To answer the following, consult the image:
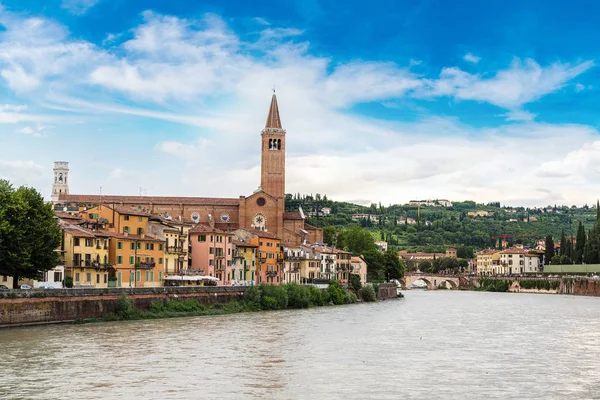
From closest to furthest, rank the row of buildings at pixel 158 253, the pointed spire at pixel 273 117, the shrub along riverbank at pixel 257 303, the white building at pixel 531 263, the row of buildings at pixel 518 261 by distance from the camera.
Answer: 1. the shrub along riverbank at pixel 257 303
2. the row of buildings at pixel 158 253
3. the pointed spire at pixel 273 117
4. the white building at pixel 531 263
5. the row of buildings at pixel 518 261

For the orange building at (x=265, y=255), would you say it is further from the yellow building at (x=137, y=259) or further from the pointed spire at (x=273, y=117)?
the pointed spire at (x=273, y=117)

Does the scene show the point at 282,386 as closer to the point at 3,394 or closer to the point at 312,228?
the point at 3,394


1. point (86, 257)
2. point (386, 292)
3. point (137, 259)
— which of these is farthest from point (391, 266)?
point (86, 257)

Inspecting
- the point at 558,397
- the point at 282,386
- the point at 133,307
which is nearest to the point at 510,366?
the point at 558,397

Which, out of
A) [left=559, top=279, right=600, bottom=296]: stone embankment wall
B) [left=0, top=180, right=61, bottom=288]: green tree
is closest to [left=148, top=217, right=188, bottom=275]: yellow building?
[left=0, top=180, right=61, bottom=288]: green tree

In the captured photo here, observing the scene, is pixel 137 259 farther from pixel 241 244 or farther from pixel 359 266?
pixel 359 266

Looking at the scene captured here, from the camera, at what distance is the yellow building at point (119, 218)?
61.9 meters

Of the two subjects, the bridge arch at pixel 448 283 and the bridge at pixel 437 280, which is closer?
the bridge arch at pixel 448 283

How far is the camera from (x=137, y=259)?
198 feet

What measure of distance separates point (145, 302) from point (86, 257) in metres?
6.09

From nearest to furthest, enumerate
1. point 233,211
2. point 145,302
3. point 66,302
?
point 66,302 → point 145,302 → point 233,211

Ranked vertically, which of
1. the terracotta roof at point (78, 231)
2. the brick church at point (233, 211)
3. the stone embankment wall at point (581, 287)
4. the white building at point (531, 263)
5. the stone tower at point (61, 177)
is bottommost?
the stone embankment wall at point (581, 287)

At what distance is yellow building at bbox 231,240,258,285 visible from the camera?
76938 millimetres

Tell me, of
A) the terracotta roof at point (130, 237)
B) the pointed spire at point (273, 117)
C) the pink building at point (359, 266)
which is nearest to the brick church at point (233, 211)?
the pink building at point (359, 266)
